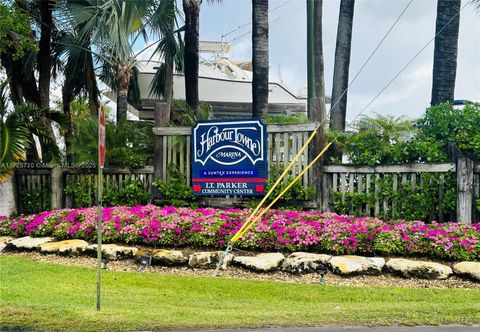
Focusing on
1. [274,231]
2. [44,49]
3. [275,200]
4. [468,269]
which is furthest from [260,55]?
[468,269]

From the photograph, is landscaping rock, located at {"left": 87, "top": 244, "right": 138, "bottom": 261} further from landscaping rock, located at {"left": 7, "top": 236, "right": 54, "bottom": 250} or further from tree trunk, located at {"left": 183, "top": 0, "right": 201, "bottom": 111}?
tree trunk, located at {"left": 183, "top": 0, "right": 201, "bottom": 111}

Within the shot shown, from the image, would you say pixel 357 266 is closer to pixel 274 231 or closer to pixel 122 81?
pixel 274 231

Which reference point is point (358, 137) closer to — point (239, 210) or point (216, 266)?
point (239, 210)

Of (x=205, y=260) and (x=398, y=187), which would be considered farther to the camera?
(x=398, y=187)

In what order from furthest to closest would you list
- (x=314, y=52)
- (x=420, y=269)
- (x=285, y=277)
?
(x=314, y=52) → (x=285, y=277) → (x=420, y=269)

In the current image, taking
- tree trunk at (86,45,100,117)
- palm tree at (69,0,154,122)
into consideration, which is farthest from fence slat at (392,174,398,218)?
tree trunk at (86,45,100,117)

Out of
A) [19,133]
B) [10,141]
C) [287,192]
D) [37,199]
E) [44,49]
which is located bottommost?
[37,199]

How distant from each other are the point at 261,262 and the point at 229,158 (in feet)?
11.6

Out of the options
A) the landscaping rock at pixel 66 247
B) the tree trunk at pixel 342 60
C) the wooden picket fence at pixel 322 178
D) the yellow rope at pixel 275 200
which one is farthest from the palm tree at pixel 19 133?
the tree trunk at pixel 342 60

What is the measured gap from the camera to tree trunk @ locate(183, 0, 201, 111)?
55.2ft

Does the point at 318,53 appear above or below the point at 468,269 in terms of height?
above

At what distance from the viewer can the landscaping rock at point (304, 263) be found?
9367mm

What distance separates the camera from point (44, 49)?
1719 cm

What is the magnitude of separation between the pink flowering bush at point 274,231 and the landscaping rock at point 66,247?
1.40 feet
